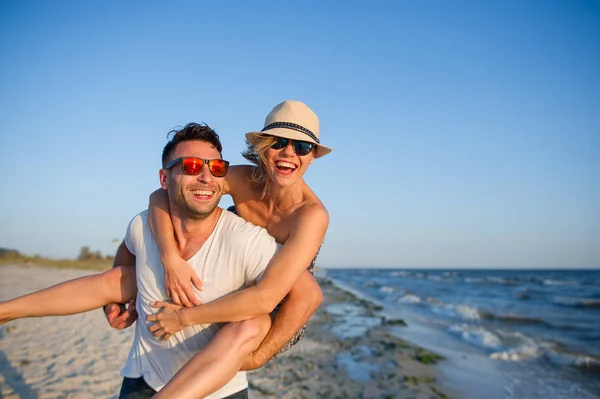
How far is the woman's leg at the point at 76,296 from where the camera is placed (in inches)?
137

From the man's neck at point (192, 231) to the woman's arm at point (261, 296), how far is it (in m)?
0.43

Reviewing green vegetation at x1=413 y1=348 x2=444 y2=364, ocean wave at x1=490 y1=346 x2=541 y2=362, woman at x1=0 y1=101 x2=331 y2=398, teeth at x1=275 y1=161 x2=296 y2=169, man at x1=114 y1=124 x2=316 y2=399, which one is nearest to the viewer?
woman at x1=0 y1=101 x2=331 y2=398

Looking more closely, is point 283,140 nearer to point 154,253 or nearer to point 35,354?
point 154,253

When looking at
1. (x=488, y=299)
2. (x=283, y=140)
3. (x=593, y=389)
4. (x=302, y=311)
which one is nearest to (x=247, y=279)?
(x=302, y=311)

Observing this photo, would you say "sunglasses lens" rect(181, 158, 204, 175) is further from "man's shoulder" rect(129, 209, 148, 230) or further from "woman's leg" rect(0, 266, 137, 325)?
"woman's leg" rect(0, 266, 137, 325)

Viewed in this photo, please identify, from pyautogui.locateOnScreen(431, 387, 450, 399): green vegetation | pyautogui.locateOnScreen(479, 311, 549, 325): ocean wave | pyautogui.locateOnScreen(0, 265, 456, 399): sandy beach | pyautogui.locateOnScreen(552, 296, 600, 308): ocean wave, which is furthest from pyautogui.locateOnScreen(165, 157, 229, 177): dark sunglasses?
pyautogui.locateOnScreen(552, 296, 600, 308): ocean wave

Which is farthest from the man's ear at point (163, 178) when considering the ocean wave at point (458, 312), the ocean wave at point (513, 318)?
the ocean wave at point (513, 318)

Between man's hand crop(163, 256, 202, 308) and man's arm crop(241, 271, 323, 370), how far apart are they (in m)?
0.56

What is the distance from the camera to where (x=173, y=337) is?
325 cm

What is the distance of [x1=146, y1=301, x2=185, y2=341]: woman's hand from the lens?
313cm

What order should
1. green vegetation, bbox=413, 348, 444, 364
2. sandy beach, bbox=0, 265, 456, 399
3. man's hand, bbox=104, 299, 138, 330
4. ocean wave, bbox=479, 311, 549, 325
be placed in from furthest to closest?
ocean wave, bbox=479, 311, 549, 325, green vegetation, bbox=413, 348, 444, 364, sandy beach, bbox=0, 265, 456, 399, man's hand, bbox=104, 299, 138, 330

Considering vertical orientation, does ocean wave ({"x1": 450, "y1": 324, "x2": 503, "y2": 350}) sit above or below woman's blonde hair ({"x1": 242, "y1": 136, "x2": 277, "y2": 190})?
below

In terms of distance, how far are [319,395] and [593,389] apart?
5.21 m

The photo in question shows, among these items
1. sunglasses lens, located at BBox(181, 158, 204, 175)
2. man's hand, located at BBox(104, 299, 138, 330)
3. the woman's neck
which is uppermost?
sunglasses lens, located at BBox(181, 158, 204, 175)
